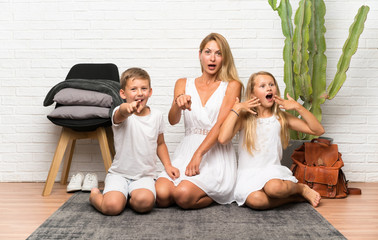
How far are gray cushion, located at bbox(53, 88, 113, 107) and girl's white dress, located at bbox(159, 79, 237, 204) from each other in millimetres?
521

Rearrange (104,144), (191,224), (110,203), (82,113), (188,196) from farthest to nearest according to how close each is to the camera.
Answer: (104,144)
(82,113)
(188,196)
(110,203)
(191,224)

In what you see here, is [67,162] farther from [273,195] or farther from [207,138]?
[273,195]

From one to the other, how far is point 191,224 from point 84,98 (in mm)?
1103

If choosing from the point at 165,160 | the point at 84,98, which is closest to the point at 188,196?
the point at 165,160

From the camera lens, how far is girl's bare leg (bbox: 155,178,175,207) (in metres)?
2.19

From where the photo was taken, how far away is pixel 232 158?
2395 millimetres

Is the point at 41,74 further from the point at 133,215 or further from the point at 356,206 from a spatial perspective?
the point at 356,206

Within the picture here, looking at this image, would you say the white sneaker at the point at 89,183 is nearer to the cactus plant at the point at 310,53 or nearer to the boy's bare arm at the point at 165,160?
the boy's bare arm at the point at 165,160

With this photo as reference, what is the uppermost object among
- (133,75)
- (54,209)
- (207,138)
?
(133,75)

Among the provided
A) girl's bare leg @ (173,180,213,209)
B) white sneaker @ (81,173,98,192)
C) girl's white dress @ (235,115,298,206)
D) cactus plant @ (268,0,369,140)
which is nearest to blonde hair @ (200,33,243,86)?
girl's white dress @ (235,115,298,206)

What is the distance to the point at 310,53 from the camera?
2.89 metres

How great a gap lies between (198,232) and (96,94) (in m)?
1.18

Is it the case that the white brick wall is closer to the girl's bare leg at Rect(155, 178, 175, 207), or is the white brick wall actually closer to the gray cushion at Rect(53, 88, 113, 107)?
the gray cushion at Rect(53, 88, 113, 107)

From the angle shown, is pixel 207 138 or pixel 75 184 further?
pixel 75 184
